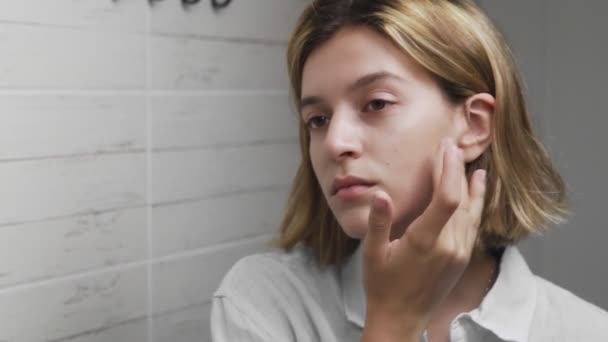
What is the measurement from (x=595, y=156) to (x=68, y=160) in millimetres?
1183

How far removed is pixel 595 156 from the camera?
1809 mm

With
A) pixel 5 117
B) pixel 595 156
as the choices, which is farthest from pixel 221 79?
pixel 595 156

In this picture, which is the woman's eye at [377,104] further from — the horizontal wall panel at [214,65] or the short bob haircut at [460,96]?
the horizontal wall panel at [214,65]

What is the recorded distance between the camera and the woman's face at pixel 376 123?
3.23ft

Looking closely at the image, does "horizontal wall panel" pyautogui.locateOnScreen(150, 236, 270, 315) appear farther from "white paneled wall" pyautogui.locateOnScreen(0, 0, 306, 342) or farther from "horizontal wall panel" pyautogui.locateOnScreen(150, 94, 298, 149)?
"horizontal wall panel" pyautogui.locateOnScreen(150, 94, 298, 149)

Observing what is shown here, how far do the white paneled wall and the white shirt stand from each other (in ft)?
0.73

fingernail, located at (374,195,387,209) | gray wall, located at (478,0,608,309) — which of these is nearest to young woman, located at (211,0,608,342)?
fingernail, located at (374,195,387,209)

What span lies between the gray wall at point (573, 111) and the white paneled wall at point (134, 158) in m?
0.61

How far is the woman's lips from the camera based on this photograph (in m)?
0.99

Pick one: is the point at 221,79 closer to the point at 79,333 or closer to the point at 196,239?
the point at 196,239

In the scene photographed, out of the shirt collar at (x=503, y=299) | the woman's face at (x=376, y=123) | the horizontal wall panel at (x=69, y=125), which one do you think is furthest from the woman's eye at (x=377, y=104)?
the horizontal wall panel at (x=69, y=125)

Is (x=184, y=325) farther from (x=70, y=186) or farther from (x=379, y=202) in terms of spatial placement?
(x=379, y=202)

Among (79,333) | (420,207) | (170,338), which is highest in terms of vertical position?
(420,207)

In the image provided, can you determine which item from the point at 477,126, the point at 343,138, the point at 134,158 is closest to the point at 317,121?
the point at 343,138
